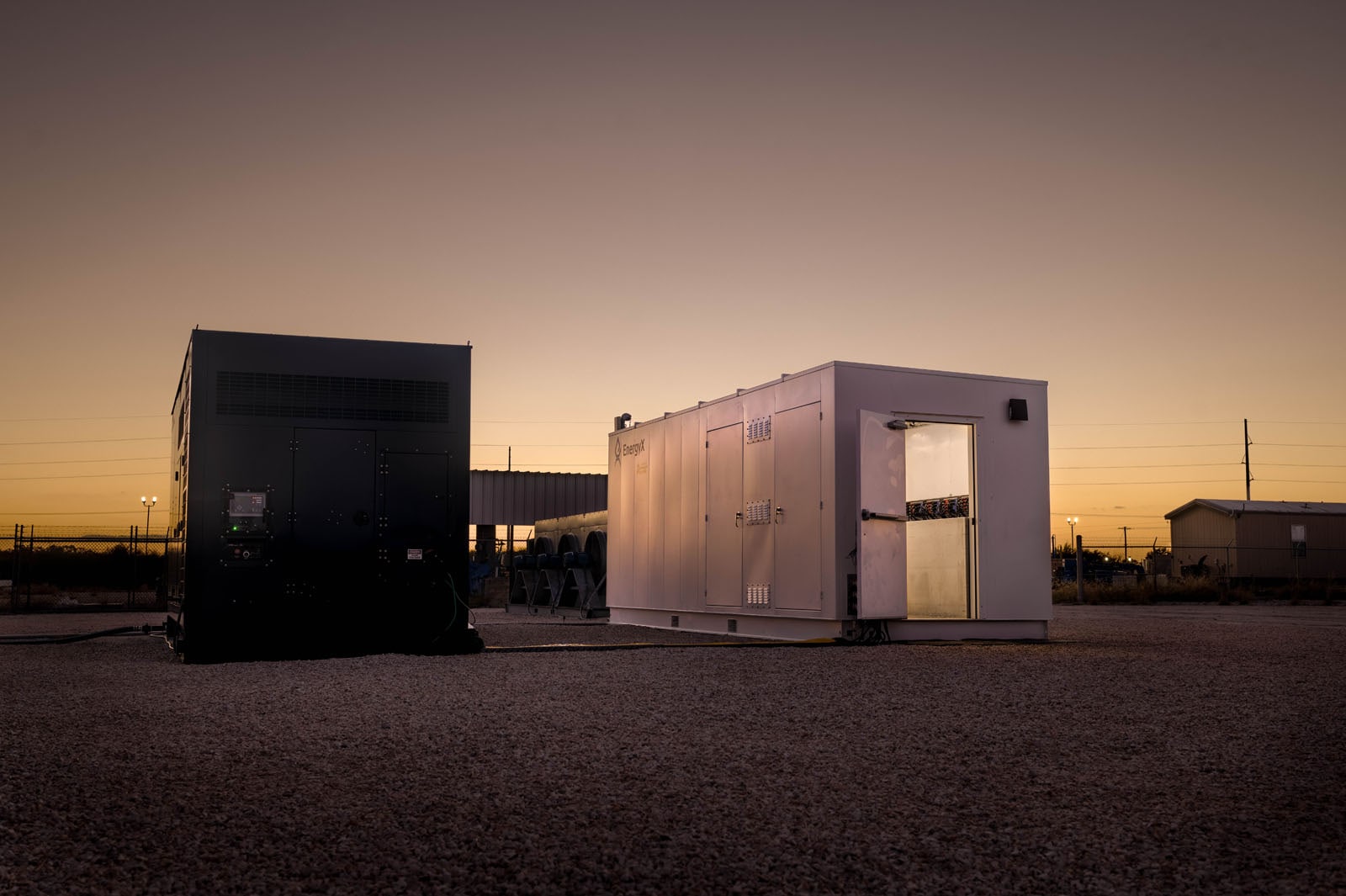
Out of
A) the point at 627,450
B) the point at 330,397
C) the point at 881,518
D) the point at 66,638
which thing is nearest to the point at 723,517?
the point at 881,518

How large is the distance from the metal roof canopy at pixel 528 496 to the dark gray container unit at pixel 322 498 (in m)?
28.8

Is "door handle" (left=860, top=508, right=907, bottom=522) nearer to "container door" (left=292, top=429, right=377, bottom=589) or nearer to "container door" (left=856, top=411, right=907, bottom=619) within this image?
"container door" (left=856, top=411, right=907, bottom=619)

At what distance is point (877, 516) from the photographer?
10672mm

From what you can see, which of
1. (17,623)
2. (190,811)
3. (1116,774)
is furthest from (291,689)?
(17,623)

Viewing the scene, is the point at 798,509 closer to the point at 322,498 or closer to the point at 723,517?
the point at 723,517

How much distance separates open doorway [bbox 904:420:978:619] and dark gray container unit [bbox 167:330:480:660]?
5739 millimetres

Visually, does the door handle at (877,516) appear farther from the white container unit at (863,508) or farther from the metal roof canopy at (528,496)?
the metal roof canopy at (528,496)

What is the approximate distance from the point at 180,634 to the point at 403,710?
4468 millimetres

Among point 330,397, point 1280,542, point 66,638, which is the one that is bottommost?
point 66,638

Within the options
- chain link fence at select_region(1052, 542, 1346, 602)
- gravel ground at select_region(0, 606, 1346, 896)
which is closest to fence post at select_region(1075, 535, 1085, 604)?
chain link fence at select_region(1052, 542, 1346, 602)

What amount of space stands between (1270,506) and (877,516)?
33.9 meters

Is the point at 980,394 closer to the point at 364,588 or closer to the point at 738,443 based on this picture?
the point at 738,443

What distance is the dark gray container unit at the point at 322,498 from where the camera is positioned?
9.13 metres

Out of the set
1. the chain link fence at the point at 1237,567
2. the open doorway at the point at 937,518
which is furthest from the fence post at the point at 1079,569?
the open doorway at the point at 937,518
